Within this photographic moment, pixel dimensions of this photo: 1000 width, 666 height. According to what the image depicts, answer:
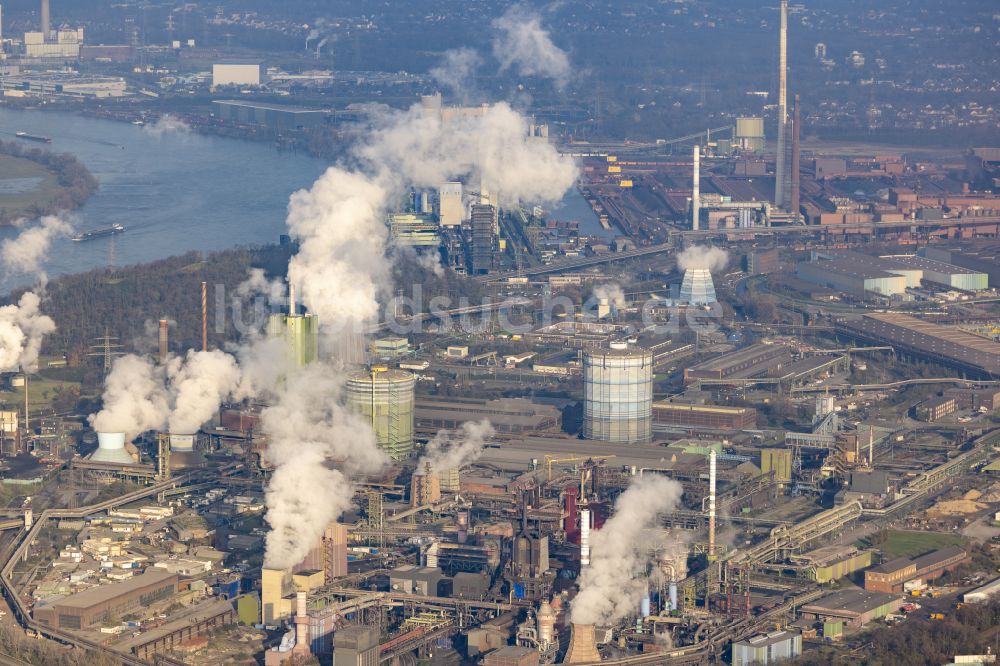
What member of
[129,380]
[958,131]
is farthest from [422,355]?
[958,131]

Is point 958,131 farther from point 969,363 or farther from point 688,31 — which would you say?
point 969,363

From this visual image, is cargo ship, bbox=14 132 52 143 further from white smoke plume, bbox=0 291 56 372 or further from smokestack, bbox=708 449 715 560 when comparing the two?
smokestack, bbox=708 449 715 560

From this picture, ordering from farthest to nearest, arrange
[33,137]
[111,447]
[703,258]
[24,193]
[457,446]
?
[33,137], [24,193], [703,258], [111,447], [457,446]

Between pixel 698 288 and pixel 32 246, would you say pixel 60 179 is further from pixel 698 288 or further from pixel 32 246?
A: pixel 698 288

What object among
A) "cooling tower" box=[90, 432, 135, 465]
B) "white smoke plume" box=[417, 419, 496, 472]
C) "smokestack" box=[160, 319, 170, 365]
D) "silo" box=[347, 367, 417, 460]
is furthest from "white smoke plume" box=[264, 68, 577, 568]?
"smokestack" box=[160, 319, 170, 365]

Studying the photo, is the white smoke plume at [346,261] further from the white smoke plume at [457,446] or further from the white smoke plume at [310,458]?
the white smoke plume at [457,446]

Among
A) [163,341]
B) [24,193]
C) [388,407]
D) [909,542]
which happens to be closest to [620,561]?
[909,542]
